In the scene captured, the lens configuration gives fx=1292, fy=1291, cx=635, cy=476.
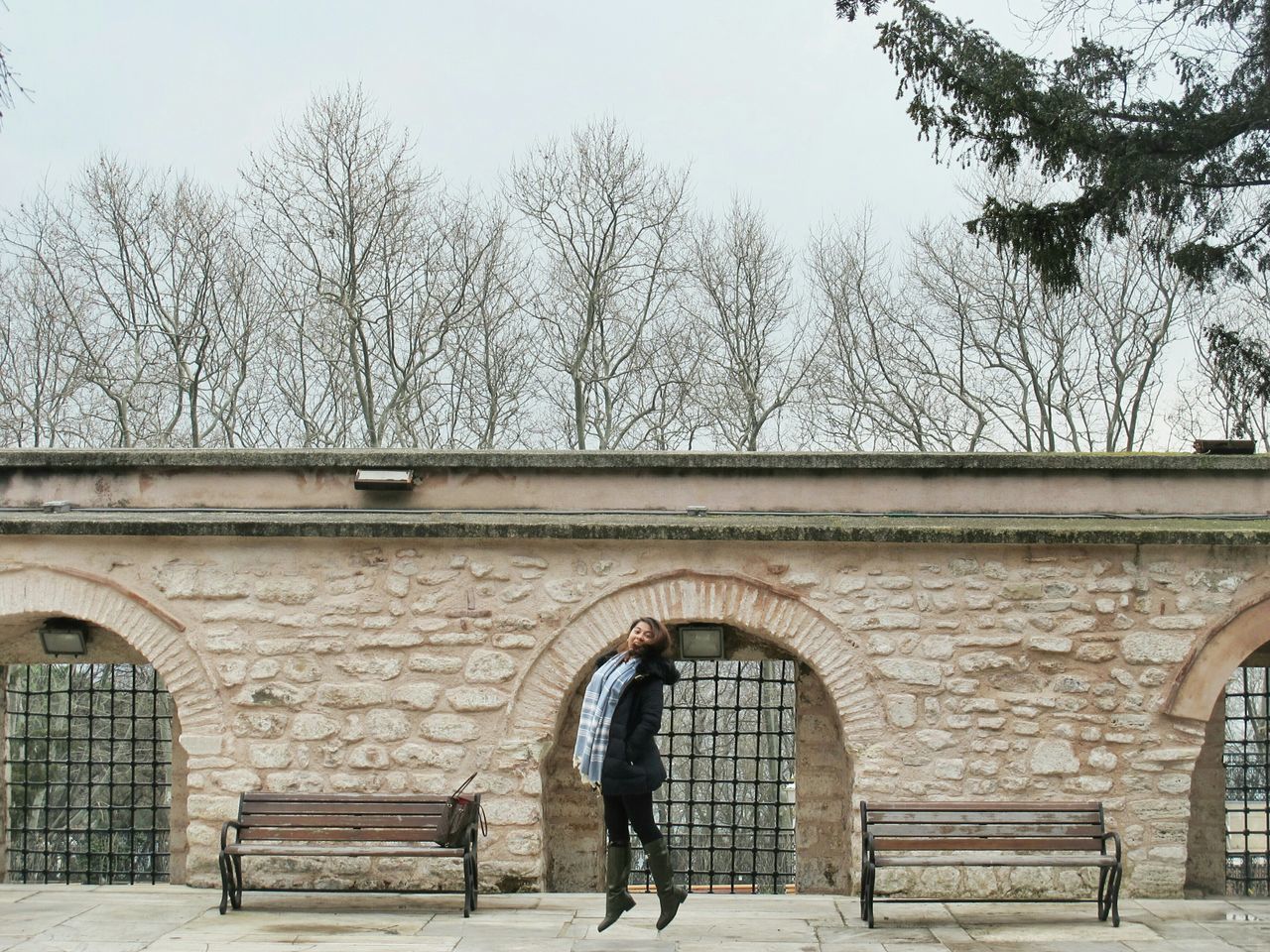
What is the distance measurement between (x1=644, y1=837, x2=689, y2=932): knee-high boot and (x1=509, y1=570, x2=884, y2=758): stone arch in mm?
1761

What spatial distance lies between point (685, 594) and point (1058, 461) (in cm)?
251

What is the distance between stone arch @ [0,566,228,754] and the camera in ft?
23.8

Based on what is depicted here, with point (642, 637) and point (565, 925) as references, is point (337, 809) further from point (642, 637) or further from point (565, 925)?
point (642, 637)

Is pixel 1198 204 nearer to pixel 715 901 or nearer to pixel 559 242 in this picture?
pixel 715 901

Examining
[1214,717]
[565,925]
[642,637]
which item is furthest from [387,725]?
[1214,717]

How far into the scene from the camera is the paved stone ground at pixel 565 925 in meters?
5.69

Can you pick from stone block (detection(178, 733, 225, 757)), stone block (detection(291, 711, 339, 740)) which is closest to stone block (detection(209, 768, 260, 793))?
stone block (detection(178, 733, 225, 757))

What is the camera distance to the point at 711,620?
722 cm

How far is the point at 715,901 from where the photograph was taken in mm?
6945

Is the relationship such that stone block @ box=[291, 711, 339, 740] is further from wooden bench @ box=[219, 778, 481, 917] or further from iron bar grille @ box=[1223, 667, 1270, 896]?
iron bar grille @ box=[1223, 667, 1270, 896]

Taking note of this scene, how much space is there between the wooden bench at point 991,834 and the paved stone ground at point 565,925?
0.24m

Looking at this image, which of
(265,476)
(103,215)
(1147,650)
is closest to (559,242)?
(103,215)

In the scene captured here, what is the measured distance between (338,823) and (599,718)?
79.6 inches

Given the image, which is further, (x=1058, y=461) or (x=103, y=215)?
(x=103, y=215)
